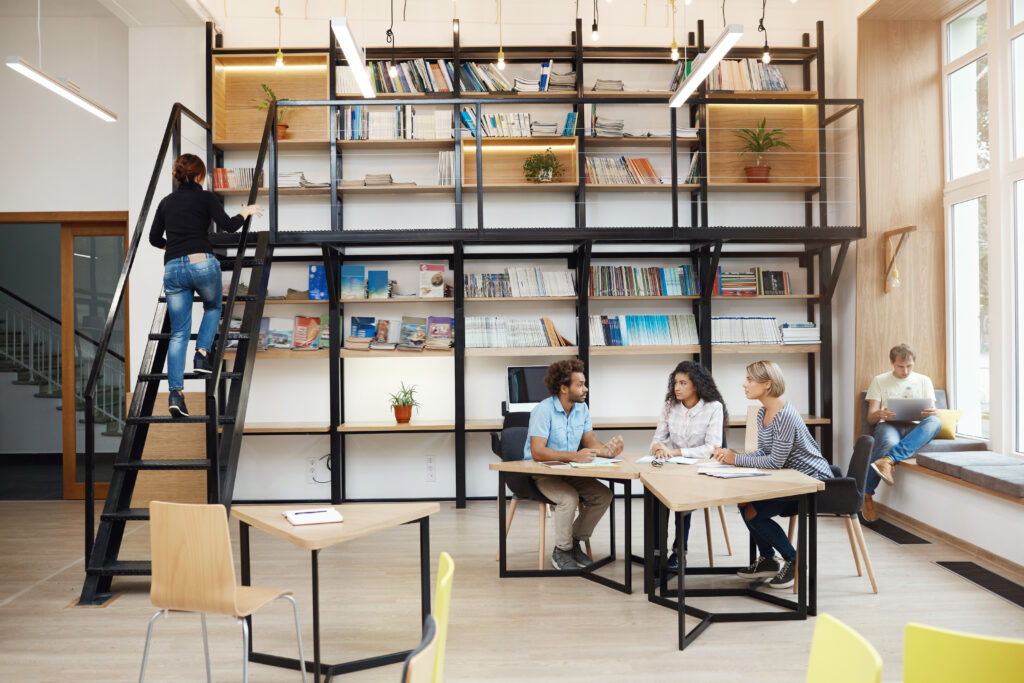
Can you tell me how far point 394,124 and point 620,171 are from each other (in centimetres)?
200

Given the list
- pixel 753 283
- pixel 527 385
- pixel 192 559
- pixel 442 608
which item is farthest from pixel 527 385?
pixel 442 608

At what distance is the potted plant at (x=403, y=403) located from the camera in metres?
6.45

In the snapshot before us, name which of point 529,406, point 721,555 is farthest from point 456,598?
point 529,406

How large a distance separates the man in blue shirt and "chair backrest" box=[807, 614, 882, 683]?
9.30 ft

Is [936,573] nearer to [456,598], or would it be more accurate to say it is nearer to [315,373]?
[456,598]

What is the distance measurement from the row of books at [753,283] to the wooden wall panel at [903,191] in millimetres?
664

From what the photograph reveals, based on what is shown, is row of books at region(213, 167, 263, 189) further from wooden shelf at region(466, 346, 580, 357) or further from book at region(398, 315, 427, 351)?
wooden shelf at region(466, 346, 580, 357)

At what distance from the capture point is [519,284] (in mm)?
6590

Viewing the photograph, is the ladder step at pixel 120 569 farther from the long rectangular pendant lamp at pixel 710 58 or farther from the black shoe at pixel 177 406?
the long rectangular pendant lamp at pixel 710 58

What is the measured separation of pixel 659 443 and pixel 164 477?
173 inches

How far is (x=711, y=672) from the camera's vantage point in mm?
3230

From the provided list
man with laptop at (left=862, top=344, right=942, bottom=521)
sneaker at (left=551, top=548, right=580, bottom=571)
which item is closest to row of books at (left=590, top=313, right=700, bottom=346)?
man with laptop at (left=862, top=344, right=942, bottom=521)

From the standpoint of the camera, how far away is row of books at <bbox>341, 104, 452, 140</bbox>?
6375 millimetres

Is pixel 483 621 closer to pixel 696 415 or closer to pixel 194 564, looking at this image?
pixel 194 564
